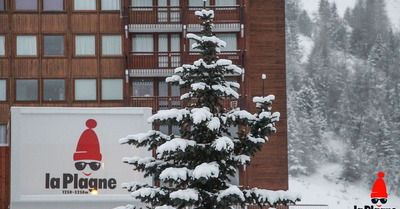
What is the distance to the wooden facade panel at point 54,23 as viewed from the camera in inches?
1734

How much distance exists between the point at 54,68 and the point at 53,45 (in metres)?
1.29

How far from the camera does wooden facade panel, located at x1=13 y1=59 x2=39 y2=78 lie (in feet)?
144

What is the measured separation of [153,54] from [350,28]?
11719cm

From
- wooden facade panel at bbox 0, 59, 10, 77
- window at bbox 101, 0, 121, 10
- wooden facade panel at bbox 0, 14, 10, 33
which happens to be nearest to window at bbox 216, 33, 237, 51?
window at bbox 101, 0, 121, 10

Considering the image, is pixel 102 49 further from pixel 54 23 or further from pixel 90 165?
pixel 90 165

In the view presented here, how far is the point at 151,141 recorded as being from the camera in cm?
1642

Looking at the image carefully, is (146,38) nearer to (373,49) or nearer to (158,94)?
(158,94)

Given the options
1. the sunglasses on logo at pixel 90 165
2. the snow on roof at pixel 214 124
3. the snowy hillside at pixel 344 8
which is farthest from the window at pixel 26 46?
the snowy hillside at pixel 344 8

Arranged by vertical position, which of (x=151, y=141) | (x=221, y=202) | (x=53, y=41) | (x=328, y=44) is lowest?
(x=221, y=202)

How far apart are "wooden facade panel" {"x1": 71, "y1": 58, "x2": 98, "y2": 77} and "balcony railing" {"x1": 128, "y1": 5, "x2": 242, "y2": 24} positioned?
3.21m

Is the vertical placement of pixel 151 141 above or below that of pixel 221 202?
above

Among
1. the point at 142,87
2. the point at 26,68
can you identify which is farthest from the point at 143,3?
the point at 26,68

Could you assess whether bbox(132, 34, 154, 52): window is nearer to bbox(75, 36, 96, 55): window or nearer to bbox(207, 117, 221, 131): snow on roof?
bbox(75, 36, 96, 55): window

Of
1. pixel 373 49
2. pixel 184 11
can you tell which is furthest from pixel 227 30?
pixel 373 49
